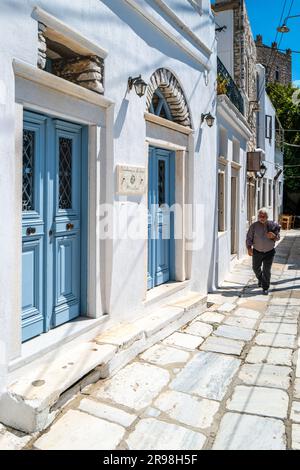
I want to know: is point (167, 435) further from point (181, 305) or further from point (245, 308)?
point (245, 308)

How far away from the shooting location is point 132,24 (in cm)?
466

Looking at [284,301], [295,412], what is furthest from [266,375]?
[284,301]

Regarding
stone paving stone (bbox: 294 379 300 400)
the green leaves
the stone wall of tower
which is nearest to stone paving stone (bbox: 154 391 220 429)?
stone paving stone (bbox: 294 379 300 400)

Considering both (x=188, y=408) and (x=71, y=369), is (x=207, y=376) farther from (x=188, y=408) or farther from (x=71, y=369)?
(x=71, y=369)

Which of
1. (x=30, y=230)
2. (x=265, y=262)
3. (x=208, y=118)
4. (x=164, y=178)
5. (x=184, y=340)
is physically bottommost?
(x=184, y=340)

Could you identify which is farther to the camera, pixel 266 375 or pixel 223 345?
pixel 223 345

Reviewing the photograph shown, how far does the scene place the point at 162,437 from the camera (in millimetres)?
2887

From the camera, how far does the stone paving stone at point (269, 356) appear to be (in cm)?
434

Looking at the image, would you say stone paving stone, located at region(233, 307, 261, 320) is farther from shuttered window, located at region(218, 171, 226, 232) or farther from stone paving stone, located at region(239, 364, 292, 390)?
shuttered window, located at region(218, 171, 226, 232)

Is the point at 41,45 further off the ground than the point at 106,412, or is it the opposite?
the point at 41,45

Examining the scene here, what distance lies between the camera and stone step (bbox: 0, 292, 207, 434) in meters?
2.89

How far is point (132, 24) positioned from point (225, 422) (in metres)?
4.28

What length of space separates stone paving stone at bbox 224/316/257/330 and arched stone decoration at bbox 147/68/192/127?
306 cm

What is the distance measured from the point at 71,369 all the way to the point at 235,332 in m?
2.68
